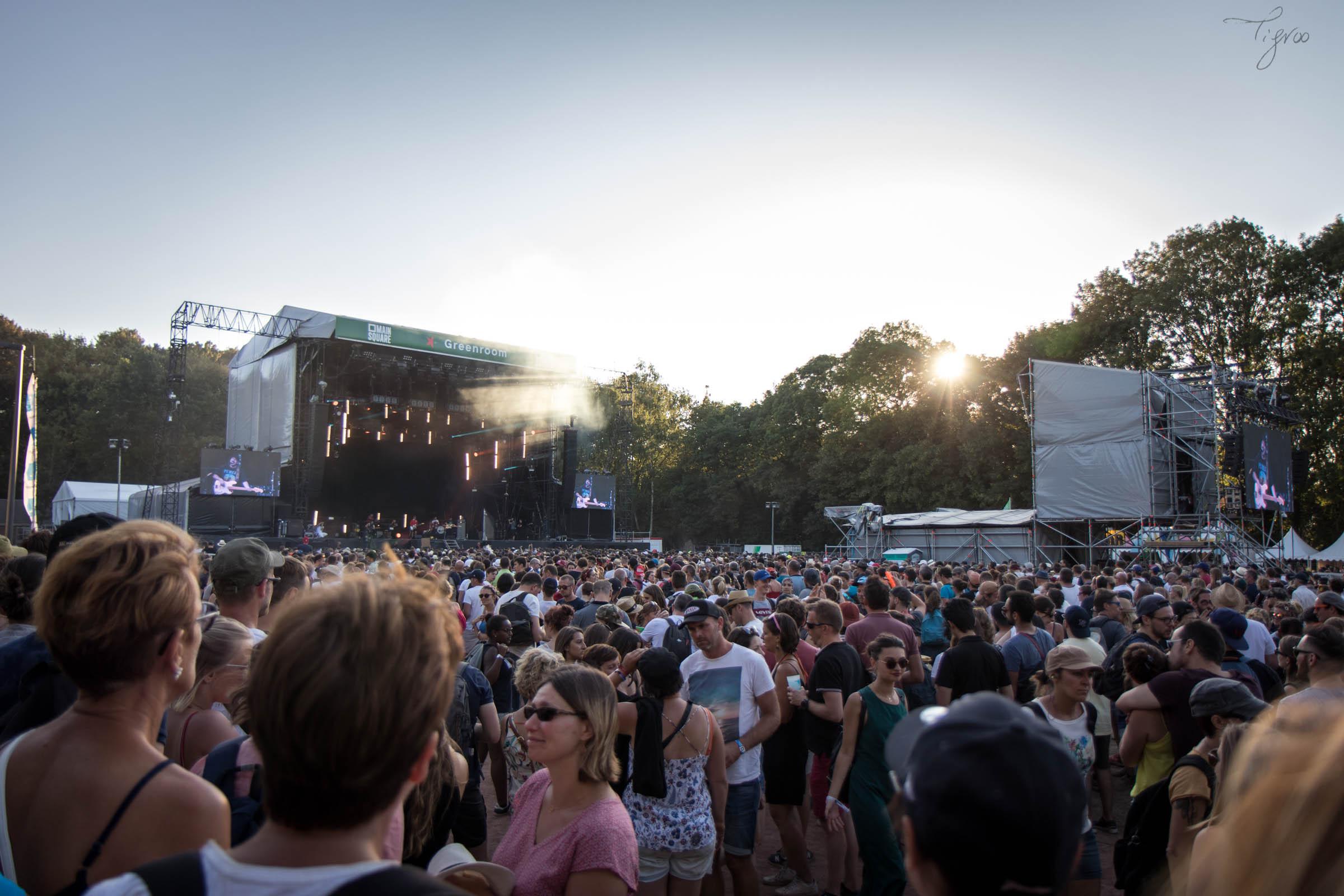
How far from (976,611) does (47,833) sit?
543cm

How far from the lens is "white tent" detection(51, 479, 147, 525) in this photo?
1468 inches

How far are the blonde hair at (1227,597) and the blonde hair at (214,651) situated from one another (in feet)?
24.6

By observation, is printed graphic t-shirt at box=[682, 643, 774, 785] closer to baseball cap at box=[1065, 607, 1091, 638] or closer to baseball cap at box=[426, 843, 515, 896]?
baseball cap at box=[426, 843, 515, 896]

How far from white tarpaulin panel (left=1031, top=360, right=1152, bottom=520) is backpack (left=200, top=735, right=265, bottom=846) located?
1001 inches

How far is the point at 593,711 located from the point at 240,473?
25721 mm

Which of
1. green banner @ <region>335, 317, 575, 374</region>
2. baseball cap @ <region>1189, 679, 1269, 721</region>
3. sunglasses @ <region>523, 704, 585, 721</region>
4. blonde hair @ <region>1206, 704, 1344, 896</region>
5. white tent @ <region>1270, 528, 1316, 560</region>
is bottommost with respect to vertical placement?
white tent @ <region>1270, 528, 1316, 560</region>

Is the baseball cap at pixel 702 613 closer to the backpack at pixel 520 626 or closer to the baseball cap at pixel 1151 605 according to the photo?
the backpack at pixel 520 626

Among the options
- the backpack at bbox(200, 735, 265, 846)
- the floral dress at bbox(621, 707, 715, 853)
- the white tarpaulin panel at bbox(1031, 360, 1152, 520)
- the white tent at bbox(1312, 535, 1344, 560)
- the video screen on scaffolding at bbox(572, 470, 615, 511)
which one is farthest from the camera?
the video screen on scaffolding at bbox(572, 470, 615, 511)

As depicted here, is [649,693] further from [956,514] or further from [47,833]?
[956,514]

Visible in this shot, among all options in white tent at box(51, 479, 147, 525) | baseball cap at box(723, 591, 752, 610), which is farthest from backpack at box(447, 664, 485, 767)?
white tent at box(51, 479, 147, 525)

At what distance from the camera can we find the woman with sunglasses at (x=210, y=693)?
2568mm

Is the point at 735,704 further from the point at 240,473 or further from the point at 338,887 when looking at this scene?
the point at 240,473

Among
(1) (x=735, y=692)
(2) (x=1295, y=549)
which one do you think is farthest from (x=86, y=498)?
(2) (x=1295, y=549)

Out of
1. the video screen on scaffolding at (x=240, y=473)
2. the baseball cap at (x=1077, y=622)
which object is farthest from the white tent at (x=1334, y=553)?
the video screen on scaffolding at (x=240, y=473)
